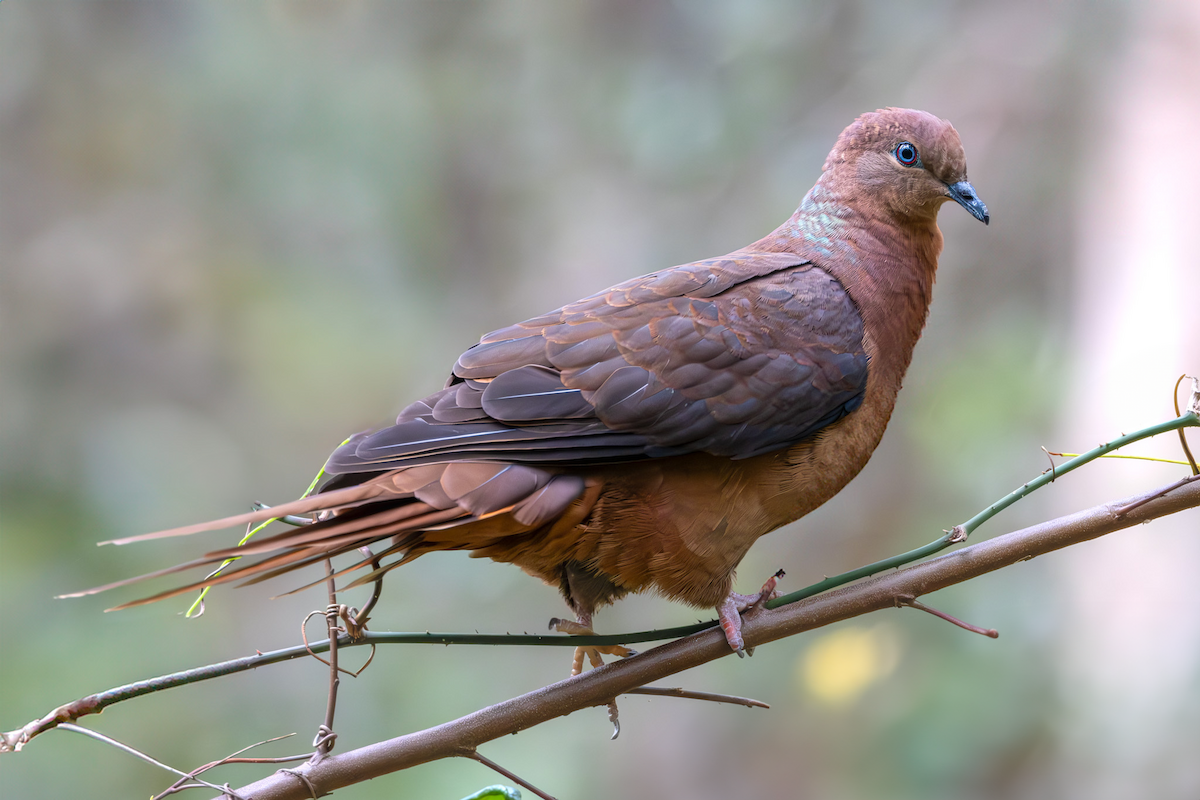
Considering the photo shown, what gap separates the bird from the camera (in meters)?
1.66

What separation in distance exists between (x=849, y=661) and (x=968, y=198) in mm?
2431

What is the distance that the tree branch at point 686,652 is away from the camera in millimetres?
1427

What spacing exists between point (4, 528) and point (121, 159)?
82.2 inches

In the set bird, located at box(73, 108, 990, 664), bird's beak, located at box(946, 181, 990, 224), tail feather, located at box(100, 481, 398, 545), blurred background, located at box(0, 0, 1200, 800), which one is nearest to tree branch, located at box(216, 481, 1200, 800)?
bird, located at box(73, 108, 990, 664)

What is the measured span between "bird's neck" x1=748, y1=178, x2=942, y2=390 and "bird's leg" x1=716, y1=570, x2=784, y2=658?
0.66 metres

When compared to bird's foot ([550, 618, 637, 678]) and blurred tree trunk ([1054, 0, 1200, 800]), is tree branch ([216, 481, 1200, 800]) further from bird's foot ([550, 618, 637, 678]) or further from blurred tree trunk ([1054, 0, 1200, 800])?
blurred tree trunk ([1054, 0, 1200, 800])

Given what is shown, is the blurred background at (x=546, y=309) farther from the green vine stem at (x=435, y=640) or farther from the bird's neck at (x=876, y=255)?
the green vine stem at (x=435, y=640)

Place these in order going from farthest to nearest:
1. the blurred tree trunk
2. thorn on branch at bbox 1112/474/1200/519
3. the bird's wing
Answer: the blurred tree trunk → the bird's wing → thorn on branch at bbox 1112/474/1200/519

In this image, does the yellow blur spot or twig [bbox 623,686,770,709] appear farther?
the yellow blur spot

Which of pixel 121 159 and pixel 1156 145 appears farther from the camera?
pixel 121 159

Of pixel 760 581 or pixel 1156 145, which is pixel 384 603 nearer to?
pixel 760 581

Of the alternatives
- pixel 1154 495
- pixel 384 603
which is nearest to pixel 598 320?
pixel 1154 495

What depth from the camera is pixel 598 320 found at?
200 cm

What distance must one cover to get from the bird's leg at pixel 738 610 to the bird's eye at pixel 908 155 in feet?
3.96
